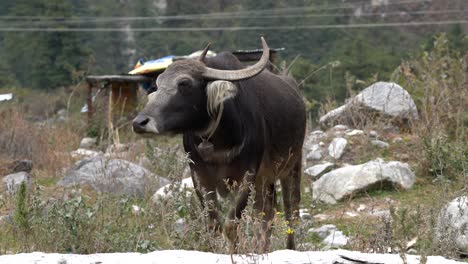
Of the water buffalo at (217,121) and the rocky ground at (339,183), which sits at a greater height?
the water buffalo at (217,121)

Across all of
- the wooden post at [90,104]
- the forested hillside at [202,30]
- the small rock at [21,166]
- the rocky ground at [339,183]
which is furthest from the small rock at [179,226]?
the forested hillside at [202,30]

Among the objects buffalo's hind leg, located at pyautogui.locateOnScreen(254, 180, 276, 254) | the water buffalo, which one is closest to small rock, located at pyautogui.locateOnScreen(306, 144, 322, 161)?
buffalo's hind leg, located at pyautogui.locateOnScreen(254, 180, 276, 254)

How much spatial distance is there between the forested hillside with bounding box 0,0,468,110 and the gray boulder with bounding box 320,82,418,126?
619 inches

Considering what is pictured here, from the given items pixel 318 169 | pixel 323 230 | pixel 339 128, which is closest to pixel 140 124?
pixel 323 230

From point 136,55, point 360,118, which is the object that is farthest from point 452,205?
point 136,55

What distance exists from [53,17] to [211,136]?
31046 mm

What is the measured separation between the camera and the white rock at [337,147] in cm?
1210

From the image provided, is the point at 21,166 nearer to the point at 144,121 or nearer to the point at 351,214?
the point at 351,214

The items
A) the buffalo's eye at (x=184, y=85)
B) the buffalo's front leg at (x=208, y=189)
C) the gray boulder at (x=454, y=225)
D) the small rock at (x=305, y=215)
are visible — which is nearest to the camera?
the gray boulder at (x=454, y=225)

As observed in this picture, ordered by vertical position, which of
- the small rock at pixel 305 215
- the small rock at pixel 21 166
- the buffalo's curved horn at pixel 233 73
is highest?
the buffalo's curved horn at pixel 233 73

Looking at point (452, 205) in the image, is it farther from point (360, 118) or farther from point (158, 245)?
point (360, 118)

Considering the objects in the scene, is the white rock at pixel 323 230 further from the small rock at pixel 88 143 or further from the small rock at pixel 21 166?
the small rock at pixel 88 143

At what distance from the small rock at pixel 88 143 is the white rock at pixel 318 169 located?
559 cm

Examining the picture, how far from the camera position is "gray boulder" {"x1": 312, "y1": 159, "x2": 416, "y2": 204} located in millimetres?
10236
